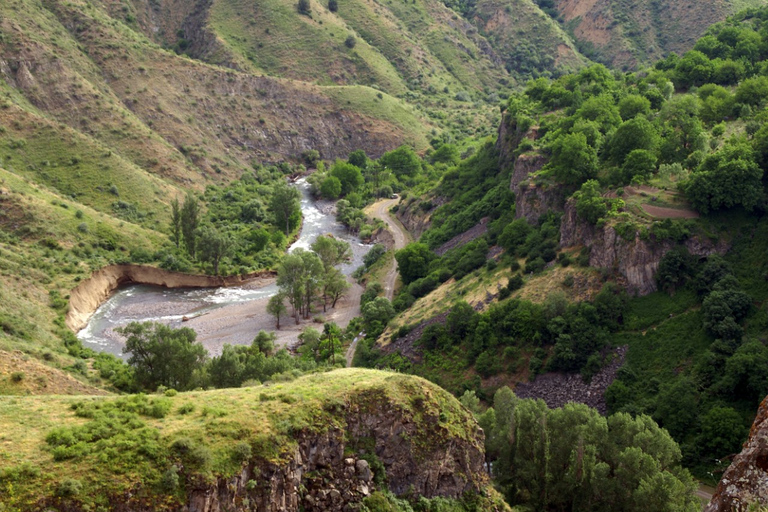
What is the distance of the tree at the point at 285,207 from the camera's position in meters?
136

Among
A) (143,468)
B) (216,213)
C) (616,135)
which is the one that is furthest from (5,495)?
(216,213)

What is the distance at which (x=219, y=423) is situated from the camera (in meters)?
37.3

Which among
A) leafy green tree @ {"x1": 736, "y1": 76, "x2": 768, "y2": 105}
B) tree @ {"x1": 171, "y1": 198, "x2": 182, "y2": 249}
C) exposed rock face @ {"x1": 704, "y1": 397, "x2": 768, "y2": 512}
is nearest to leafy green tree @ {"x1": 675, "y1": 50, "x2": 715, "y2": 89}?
leafy green tree @ {"x1": 736, "y1": 76, "x2": 768, "y2": 105}

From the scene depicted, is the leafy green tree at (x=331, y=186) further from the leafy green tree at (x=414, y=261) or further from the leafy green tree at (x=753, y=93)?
the leafy green tree at (x=753, y=93)

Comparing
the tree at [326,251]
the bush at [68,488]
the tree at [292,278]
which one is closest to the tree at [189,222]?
the tree at [326,251]

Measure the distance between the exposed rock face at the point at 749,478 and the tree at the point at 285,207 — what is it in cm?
10973

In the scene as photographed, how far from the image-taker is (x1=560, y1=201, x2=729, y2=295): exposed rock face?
7206 centimetres

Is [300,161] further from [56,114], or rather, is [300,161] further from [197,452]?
[197,452]

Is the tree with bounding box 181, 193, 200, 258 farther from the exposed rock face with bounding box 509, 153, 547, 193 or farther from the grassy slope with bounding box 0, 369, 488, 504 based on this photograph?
the grassy slope with bounding box 0, 369, 488, 504

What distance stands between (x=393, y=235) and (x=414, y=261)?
28.7 meters

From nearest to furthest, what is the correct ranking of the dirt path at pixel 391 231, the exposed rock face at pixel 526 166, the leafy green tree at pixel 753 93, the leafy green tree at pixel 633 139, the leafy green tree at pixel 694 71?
the leafy green tree at pixel 633 139, the leafy green tree at pixel 753 93, the exposed rock face at pixel 526 166, the leafy green tree at pixel 694 71, the dirt path at pixel 391 231

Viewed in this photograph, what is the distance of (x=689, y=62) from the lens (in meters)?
110

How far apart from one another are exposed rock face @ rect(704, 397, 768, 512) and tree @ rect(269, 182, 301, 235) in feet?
360

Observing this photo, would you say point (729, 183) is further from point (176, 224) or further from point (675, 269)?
point (176, 224)
